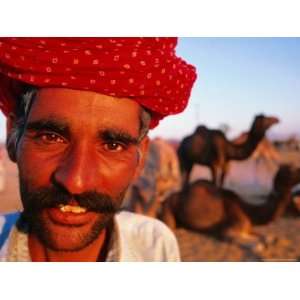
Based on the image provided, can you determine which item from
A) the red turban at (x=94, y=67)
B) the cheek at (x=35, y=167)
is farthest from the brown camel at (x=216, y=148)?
the cheek at (x=35, y=167)

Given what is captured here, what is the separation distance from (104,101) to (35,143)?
303mm

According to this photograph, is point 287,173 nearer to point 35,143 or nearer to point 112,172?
point 112,172

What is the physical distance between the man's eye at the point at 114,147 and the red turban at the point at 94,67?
18cm

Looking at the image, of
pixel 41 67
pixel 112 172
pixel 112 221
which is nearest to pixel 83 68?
pixel 41 67

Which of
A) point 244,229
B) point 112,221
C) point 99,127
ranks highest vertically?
point 99,127

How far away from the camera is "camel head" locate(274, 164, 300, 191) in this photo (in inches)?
115

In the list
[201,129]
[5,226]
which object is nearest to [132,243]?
[5,226]

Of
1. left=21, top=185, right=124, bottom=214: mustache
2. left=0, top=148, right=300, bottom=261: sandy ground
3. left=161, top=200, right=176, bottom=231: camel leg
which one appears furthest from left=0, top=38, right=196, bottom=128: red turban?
left=161, top=200, right=176, bottom=231: camel leg

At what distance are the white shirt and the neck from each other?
0.04m

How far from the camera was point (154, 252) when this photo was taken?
2006mm

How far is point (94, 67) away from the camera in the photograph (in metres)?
1.67

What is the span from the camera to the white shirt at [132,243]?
177 cm

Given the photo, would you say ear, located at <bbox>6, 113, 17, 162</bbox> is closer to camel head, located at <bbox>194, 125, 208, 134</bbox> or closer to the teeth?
the teeth

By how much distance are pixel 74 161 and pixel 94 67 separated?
1.15ft
